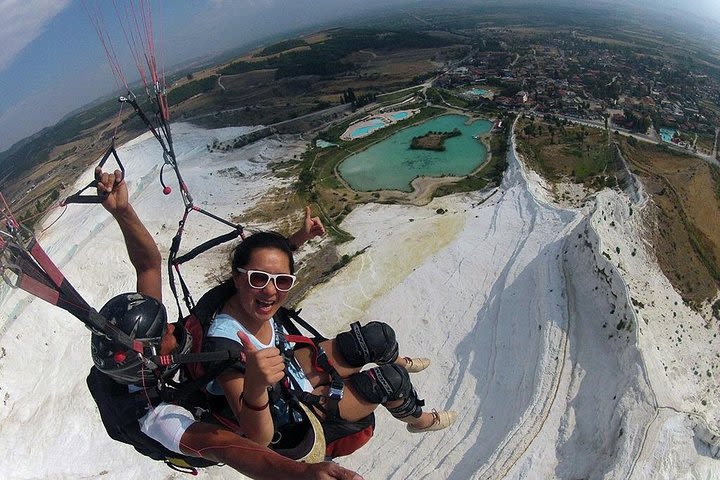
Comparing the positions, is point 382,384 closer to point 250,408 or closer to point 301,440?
point 301,440

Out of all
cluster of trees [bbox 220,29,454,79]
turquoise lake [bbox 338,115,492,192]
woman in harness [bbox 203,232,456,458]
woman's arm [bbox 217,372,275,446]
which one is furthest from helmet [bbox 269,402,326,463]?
cluster of trees [bbox 220,29,454,79]

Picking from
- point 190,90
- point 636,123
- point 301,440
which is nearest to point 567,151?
point 636,123

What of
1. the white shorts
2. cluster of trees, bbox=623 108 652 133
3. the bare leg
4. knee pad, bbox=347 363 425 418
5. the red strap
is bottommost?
cluster of trees, bbox=623 108 652 133

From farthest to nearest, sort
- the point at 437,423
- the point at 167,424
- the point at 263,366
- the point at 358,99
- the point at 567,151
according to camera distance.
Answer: the point at 358,99
the point at 567,151
the point at 437,423
the point at 167,424
the point at 263,366

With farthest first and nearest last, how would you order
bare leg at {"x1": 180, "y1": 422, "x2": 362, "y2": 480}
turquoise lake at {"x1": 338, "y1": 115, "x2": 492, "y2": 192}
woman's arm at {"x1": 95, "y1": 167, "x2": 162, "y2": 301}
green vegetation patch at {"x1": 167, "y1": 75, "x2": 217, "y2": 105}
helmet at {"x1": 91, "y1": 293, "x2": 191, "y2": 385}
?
green vegetation patch at {"x1": 167, "y1": 75, "x2": 217, "y2": 105}
turquoise lake at {"x1": 338, "y1": 115, "x2": 492, "y2": 192}
woman's arm at {"x1": 95, "y1": 167, "x2": 162, "y2": 301}
helmet at {"x1": 91, "y1": 293, "x2": 191, "y2": 385}
bare leg at {"x1": 180, "y1": 422, "x2": 362, "y2": 480}

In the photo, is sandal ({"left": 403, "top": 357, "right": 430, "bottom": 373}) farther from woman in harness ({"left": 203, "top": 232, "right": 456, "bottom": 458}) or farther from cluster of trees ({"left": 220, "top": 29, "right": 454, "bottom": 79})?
cluster of trees ({"left": 220, "top": 29, "right": 454, "bottom": 79})

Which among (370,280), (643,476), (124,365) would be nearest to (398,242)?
(370,280)
